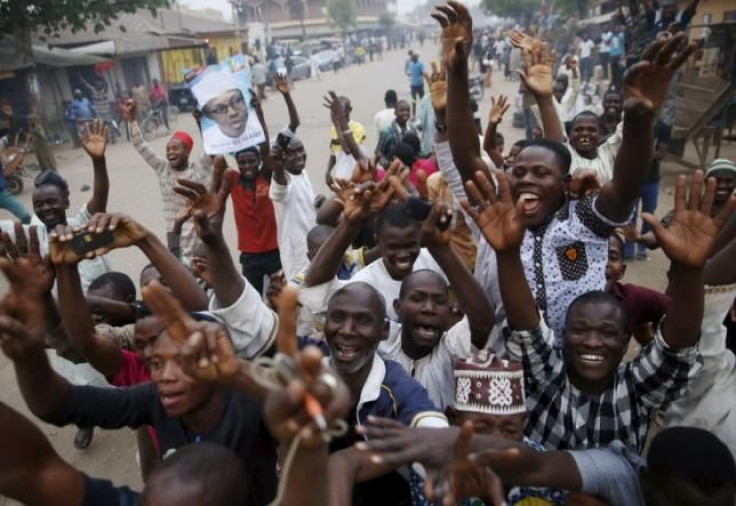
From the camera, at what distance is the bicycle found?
18.2 m

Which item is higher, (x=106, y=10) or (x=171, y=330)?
(x=106, y=10)

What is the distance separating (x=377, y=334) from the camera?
7.25 ft

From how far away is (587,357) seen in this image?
2.04 metres

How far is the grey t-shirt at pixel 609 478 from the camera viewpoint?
181cm

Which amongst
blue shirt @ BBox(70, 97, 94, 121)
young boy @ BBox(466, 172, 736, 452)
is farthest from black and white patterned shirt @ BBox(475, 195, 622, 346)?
blue shirt @ BBox(70, 97, 94, 121)

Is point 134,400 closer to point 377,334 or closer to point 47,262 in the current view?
point 47,262

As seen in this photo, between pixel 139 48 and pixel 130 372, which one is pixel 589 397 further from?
pixel 139 48

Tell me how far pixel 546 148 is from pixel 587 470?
127 centimetres

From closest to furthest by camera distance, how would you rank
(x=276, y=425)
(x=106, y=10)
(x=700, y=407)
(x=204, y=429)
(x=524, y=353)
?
(x=276, y=425), (x=204, y=429), (x=524, y=353), (x=700, y=407), (x=106, y=10)

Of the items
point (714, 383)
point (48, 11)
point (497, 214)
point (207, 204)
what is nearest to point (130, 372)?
point (207, 204)

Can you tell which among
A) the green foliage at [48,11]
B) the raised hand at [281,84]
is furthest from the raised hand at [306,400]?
the green foliage at [48,11]

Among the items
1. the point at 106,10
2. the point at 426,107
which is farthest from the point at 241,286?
the point at 106,10

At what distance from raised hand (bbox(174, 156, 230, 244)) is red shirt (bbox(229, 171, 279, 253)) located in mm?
2220

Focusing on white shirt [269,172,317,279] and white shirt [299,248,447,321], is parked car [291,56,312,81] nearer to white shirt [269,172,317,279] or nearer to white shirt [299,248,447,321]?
white shirt [269,172,317,279]
